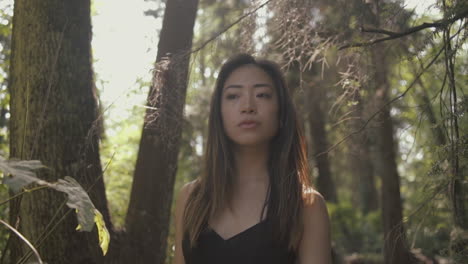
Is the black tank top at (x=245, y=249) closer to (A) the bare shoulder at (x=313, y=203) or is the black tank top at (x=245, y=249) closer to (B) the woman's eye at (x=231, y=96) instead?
(A) the bare shoulder at (x=313, y=203)

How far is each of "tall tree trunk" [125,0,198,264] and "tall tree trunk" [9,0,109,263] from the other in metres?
0.38

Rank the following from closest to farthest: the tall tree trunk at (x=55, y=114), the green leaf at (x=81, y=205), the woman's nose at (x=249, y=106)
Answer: the green leaf at (x=81, y=205), the woman's nose at (x=249, y=106), the tall tree trunk at (x=55, y=114)

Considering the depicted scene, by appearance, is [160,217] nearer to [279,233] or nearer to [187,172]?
[279,233]

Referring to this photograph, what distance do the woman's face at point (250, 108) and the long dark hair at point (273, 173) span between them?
0.19ft

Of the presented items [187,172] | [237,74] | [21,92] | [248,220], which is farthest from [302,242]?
[187,172]

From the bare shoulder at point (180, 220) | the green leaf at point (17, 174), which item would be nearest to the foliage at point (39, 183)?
the green leaf at point (17, 174)

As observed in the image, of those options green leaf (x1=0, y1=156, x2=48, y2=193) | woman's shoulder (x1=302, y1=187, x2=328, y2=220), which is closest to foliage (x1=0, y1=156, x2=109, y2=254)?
green leaf (x1=0, y1=156, x2=48, y2=193)

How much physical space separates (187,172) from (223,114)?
9.58m

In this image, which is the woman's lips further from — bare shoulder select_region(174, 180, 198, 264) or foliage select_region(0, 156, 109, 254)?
foliage select_region(0, 156, 109, 254)

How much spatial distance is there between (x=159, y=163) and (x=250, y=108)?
1343mm

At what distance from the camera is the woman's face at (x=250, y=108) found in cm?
338

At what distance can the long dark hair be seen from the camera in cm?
316

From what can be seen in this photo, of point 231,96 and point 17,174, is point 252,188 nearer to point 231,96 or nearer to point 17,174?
point 231,96

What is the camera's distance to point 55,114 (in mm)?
3805
